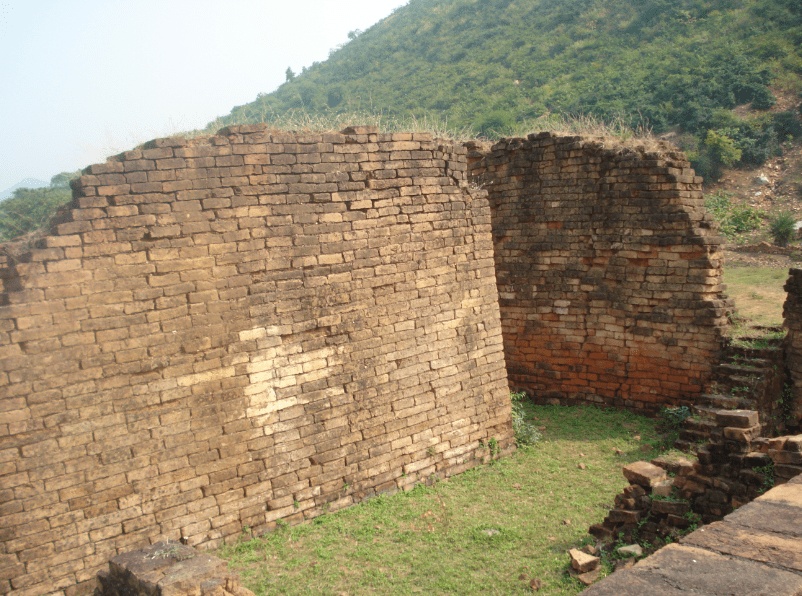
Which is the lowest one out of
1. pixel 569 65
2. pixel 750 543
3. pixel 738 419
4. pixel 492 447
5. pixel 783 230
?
pixel 492 447

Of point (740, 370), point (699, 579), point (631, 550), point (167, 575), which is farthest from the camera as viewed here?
point (740, 370)

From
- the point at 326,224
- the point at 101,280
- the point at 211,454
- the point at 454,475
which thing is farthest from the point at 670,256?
the point at 101,280

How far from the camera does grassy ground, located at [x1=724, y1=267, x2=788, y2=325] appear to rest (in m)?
10.5

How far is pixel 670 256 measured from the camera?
25.7 feet

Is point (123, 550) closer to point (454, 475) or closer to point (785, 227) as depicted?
point (454, 475)

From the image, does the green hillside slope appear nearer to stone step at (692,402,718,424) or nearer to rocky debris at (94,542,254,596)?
stone step at (692,402,718,424)

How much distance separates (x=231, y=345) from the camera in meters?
5.04

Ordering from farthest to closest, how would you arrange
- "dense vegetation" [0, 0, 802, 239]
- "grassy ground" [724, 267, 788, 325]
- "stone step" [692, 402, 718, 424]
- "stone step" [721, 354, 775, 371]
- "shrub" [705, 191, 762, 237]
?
"dense vegetation" [0, 0, 802, 239]
"shrub" [705, 191, 762, 237]
"grassy ground" [724, 267, 788, 325]
"stone step" [721, 354, 775, 371]
"stone step" [692, 402, 718, 424]

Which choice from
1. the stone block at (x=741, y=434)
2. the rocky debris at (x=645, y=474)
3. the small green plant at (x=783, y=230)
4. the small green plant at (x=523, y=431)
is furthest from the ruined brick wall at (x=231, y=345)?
the small green plant at (x=783, y=230)

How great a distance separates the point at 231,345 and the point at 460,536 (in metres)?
2.82

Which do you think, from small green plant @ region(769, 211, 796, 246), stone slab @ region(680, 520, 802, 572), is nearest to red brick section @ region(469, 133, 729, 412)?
stone slab @ region(680, 520, 802, 572)

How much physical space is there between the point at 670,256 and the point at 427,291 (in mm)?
3823

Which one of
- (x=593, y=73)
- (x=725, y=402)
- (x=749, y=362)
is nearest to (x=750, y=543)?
(x=725, y=402)

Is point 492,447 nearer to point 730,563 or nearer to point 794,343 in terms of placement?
point 794,343
